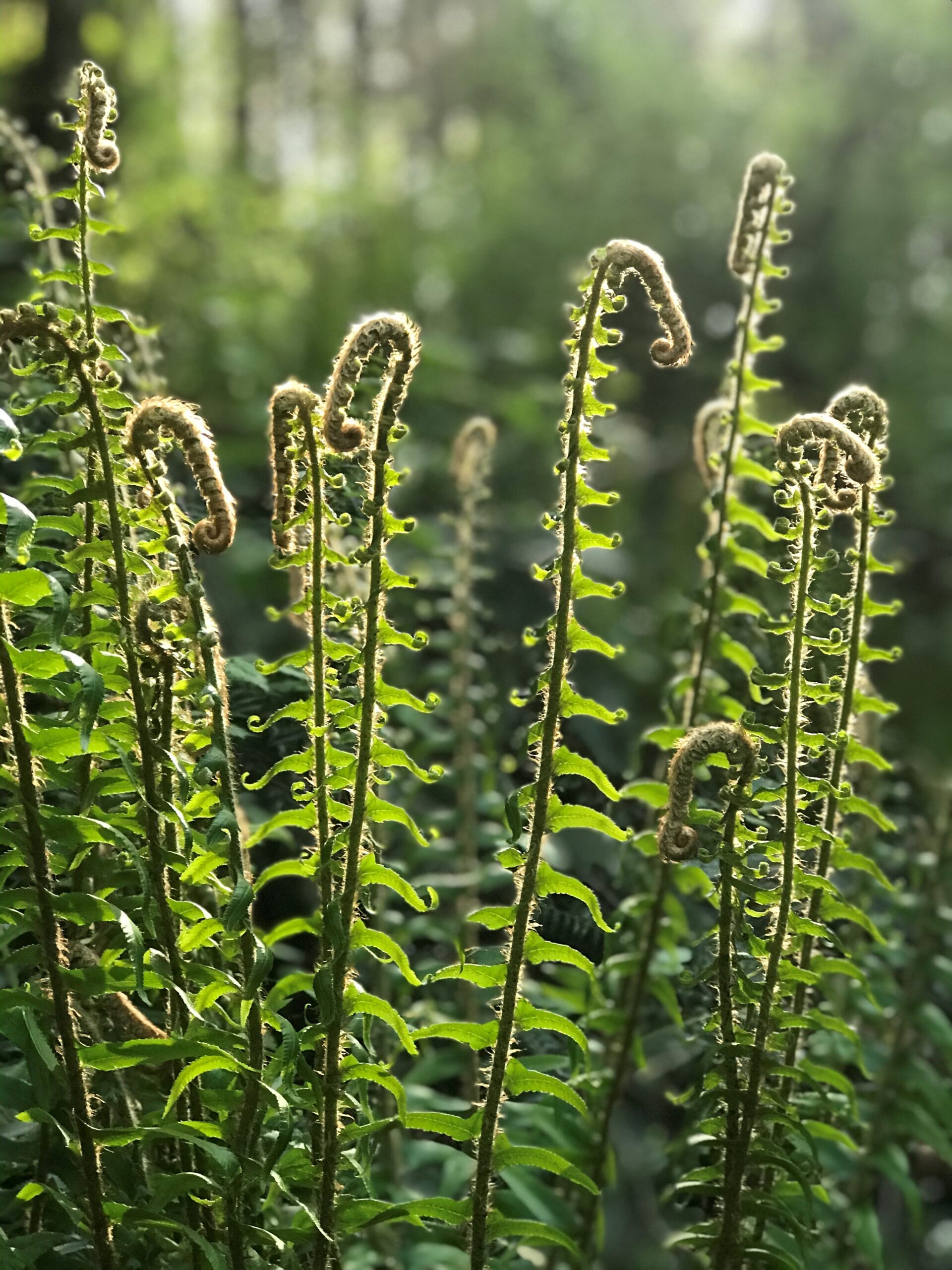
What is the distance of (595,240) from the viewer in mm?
3947

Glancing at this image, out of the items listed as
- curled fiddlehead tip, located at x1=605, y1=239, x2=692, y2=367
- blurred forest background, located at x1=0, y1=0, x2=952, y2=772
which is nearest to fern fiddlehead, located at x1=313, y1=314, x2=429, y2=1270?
curled fiddlehead tip, located at x1=605, y1=239, x2=692, y2=367

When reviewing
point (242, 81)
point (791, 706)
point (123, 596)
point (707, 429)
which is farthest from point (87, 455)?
point (242, 81)

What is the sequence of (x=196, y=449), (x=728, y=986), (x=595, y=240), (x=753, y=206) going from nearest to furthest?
(x=196, y=449)
(x=728, y=986)
(x=753, y=206)
(x=595, y=240)

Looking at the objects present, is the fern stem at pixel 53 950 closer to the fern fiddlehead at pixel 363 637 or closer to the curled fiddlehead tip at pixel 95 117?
the fern fiddlehead at pixel 363 637

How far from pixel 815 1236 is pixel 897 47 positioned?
13.3ft

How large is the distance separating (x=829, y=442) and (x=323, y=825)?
35 cm

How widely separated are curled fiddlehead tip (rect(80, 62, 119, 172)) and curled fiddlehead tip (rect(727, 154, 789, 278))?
0.41 meters

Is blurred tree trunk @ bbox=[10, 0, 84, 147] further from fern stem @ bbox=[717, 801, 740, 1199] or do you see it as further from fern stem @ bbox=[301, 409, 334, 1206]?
fern stem @ bbox=[717, 801, 740, 1199]

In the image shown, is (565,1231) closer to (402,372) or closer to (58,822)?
(58,822)

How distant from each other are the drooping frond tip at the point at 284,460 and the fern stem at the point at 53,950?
0.15m

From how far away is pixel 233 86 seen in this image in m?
5.99

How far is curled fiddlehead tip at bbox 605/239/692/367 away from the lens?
67 cm

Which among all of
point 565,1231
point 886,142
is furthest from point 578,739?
point 886,142

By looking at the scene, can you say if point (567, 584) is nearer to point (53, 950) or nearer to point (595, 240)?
point (53, 950)
